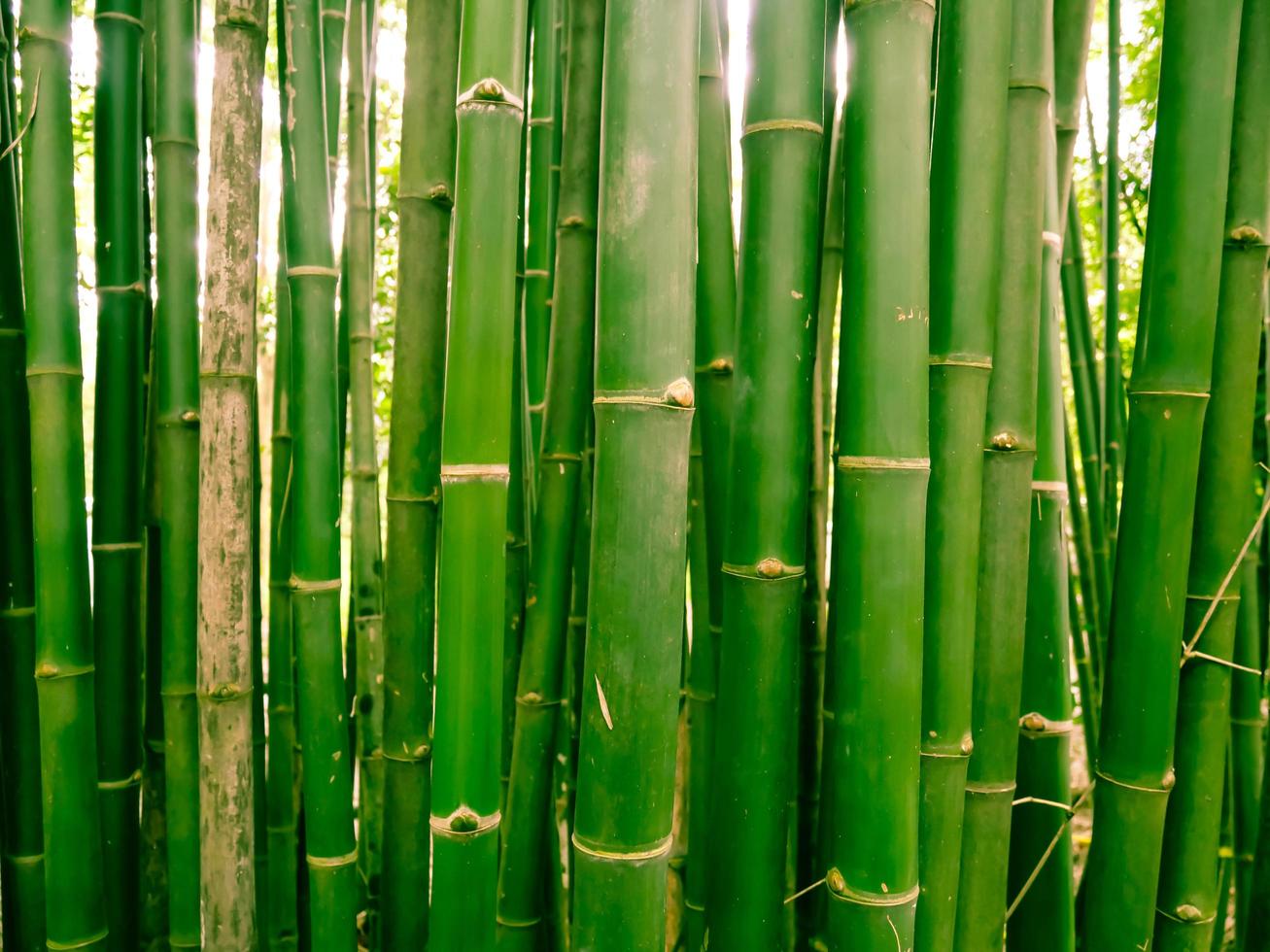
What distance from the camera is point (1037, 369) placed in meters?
1.04

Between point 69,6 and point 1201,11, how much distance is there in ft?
4.27

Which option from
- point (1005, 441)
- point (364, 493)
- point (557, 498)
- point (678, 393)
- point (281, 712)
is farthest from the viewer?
point (364, 493)

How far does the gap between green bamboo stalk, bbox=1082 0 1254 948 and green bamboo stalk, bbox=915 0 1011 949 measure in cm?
21

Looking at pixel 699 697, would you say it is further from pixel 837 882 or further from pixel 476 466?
pixel 476 466

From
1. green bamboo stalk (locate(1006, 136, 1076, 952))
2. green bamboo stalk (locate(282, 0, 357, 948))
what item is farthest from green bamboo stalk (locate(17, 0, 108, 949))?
green bamboo stalk (locate(1006, 136, 1076, 952))

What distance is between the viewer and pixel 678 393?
75 cm

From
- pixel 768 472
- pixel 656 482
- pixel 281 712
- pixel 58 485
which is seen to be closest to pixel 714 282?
pixel 768 472

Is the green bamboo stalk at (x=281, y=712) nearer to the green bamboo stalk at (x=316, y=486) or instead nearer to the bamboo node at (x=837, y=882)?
the green bamboo stalk at (x=316, y=486)

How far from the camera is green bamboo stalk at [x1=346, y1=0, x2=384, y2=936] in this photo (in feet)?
5.42

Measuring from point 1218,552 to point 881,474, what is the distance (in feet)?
1.70

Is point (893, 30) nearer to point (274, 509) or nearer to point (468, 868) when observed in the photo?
point (468, 868)

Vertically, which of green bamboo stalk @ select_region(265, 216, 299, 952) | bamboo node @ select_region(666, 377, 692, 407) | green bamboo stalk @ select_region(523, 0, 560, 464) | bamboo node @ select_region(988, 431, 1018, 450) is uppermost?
green bamboo stalk @ select_region(523, 0, 560, 464)

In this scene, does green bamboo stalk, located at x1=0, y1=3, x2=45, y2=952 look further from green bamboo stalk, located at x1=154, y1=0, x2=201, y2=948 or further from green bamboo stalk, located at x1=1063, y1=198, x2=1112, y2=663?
green bamboo stalk, located at x1=1063, y1=198, x2=1112, y2=663

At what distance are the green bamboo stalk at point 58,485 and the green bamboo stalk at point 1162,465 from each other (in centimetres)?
124
